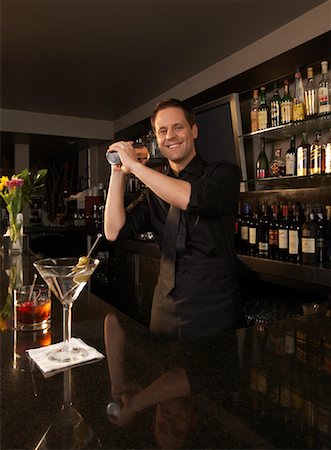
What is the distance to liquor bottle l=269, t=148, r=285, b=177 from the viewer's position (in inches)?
104

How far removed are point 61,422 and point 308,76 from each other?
237 cm

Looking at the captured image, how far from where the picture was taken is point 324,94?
2.25 m

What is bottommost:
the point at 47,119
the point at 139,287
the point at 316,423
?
the point at 139,287

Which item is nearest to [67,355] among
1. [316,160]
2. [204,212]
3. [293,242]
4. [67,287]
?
[67,287]

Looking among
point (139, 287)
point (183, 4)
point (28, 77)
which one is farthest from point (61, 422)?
point (28, 77)

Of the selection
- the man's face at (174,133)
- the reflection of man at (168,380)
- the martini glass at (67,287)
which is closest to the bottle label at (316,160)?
the man's face at (174,133)

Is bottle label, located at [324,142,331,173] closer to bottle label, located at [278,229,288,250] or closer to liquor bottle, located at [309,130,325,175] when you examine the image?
liquor bottle, located at [309,130,325,175]

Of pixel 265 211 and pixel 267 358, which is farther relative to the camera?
pixel 265 211

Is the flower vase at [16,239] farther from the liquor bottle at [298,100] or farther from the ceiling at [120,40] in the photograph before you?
the liquor bottle at [298,100]

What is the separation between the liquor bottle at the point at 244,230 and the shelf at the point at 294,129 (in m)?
0.49

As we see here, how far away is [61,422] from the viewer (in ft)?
1.85

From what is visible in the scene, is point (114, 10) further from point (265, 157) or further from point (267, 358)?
point (267, 358)

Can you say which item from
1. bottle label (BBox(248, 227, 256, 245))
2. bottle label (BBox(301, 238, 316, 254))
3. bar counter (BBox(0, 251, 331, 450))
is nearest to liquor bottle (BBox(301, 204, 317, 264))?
bottle label (BBox(301, 238, 316, 254))

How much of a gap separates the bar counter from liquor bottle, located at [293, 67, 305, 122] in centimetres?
173
